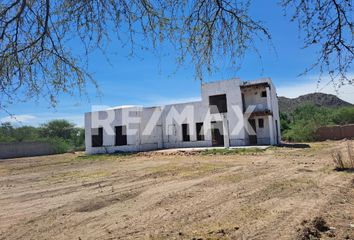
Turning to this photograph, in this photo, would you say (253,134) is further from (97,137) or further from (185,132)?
(97,137)

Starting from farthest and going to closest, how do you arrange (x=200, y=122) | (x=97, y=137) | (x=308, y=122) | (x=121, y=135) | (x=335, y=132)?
(x=308, y=122) → (x=97, y=137) → (x=335, y=132) → (x=121, y=135) → (x=200, y=122)

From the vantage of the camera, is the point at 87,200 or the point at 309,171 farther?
the point at 309,171

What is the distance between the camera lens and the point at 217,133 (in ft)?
103

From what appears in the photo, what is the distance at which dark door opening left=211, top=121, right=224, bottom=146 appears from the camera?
3081 centimetres

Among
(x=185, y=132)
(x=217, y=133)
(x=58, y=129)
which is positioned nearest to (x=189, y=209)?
(x=217, y=133)

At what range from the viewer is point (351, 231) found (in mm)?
4770

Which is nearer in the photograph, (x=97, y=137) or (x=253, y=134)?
(x=253, y=134)

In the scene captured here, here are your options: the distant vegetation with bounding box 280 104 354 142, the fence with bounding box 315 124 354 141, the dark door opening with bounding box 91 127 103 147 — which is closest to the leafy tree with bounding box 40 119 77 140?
the dark door opening with bounding box 91 127 103 147

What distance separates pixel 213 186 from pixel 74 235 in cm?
482

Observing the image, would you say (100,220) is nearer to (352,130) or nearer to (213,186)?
(213,186)

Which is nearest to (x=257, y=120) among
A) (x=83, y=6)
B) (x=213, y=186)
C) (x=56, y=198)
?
(x=213, y=186)

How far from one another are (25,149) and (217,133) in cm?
2726

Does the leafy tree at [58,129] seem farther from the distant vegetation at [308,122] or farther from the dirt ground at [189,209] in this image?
the dirt ground at [189,209]

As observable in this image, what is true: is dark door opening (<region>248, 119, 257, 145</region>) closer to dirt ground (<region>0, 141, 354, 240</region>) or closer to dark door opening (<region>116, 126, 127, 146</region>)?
dark door opening (<region>116, 126, 127, 146</region>)
